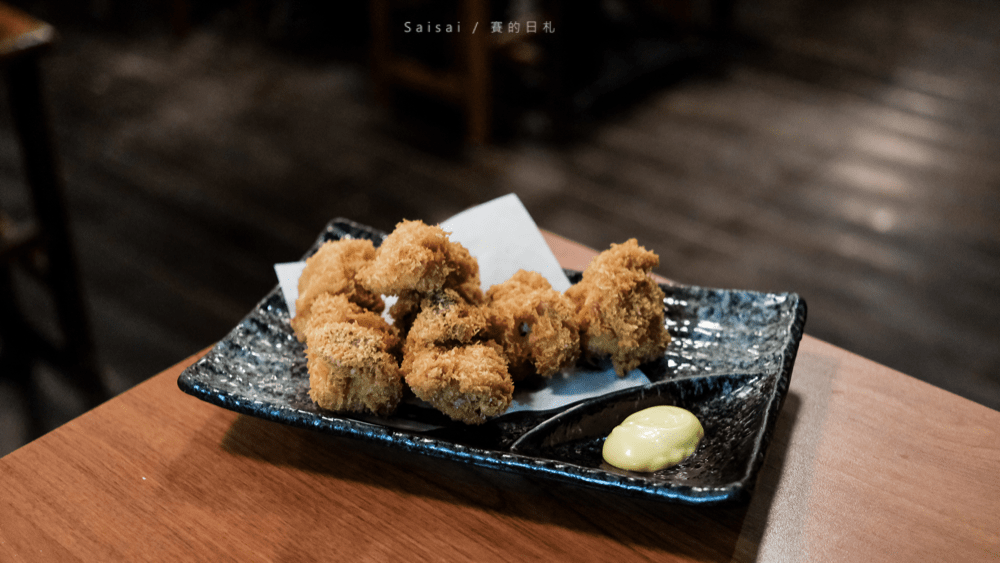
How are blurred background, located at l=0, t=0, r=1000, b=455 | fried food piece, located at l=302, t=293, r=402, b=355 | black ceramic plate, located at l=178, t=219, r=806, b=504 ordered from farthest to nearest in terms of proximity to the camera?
blurred background, located at l=0, t=0, r=1000, b=455 → fried food piece, located at l=302, t=293, r=402, b=355 → black ceramic plate, located at l=178, t=219, r=806, b=504

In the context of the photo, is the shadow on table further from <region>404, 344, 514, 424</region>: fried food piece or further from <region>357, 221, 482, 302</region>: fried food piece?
<region>357, 221, 482, 302</region>: fried food piece

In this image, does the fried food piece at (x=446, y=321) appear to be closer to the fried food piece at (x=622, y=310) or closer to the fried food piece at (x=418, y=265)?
the fried food piece at (x=418, y=265)

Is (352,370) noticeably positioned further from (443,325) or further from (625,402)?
(625,402)

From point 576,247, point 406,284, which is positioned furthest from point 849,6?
point 406,284

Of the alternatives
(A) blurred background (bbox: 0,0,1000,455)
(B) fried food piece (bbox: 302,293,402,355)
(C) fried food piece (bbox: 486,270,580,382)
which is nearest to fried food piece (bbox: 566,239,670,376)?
(C) fried food piece (bbox: 486,270,580,382)

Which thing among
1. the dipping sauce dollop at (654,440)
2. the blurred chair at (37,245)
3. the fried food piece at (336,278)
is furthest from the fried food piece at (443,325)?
the blurred chair at (37,245)

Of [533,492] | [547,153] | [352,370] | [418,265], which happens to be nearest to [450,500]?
[533,492]
